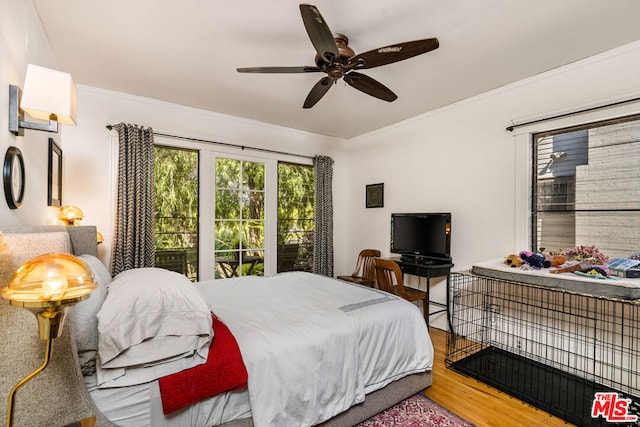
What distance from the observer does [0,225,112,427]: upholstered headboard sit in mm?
980

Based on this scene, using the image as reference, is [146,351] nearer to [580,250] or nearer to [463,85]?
[580,250]

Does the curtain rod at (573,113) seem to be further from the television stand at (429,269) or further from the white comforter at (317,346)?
the white comforter at (317,346)

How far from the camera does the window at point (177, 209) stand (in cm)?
341

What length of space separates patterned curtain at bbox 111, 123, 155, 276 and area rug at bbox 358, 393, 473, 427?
2.60 m

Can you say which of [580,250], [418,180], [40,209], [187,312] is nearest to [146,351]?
[187,312]

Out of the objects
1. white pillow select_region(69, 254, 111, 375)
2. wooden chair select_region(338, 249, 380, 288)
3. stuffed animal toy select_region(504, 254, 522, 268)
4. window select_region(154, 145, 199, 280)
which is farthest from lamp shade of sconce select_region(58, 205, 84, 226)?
stuffed animal toy select_region(504, 254, 522, 268)

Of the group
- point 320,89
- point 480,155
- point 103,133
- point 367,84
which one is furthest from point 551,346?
point 103,133

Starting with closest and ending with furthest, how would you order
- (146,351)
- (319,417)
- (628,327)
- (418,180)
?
(146,351) < (319,417) < (628,327) < (418,180)

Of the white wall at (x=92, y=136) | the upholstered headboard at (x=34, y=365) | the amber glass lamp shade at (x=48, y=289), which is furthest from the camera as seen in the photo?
the white wall at (x=92, y=136)

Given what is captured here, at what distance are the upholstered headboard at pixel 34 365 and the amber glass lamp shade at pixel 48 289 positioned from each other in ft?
1.01

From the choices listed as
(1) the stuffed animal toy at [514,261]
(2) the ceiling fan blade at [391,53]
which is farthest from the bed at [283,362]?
(2) the ceiling fan blade at [391,53]

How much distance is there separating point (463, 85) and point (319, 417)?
9.95 ft

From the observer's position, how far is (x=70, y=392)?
108 centimetres

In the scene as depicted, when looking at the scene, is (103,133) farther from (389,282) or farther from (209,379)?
(389,282)
